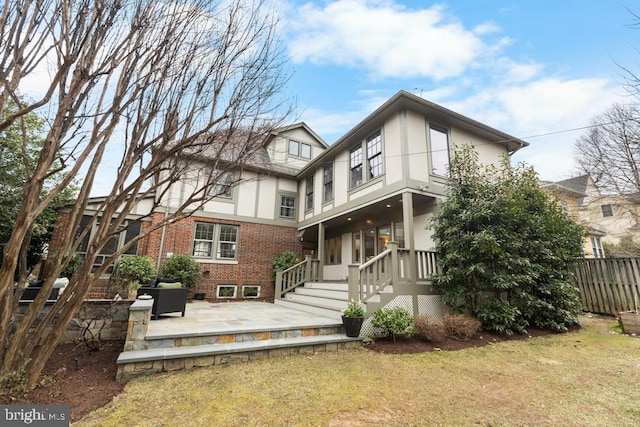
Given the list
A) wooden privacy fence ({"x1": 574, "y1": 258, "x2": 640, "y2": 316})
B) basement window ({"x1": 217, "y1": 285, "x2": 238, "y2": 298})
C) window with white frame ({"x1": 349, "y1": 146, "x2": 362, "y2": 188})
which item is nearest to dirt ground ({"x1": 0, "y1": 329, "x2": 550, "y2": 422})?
wooden privacy fence ({"x1": 574, "y1": 258, "x2": 640, "y2": 316})

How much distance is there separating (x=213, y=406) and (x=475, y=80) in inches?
425

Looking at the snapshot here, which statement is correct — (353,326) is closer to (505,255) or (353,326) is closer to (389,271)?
(389,271)

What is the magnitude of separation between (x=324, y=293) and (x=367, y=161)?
4.27 meters

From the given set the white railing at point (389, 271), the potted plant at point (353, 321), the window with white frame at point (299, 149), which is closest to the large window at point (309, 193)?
the window with white frame at point (299, 149)

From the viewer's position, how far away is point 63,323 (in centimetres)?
299

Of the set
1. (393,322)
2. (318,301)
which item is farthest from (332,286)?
(393,322)

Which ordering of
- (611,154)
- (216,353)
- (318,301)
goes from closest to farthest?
(216,353) < (318,301) < (611,154)

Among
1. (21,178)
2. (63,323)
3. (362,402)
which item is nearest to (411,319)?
(362,402)

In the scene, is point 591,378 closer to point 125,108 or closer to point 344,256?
point 125,108

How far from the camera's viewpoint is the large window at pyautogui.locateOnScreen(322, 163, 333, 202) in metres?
10.7

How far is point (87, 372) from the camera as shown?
3.60 m

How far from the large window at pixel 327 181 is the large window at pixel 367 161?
123 centimetres

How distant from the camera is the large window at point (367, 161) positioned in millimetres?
8480

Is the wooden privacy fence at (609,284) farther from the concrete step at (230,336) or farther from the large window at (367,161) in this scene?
the concrete step at (230,336)
